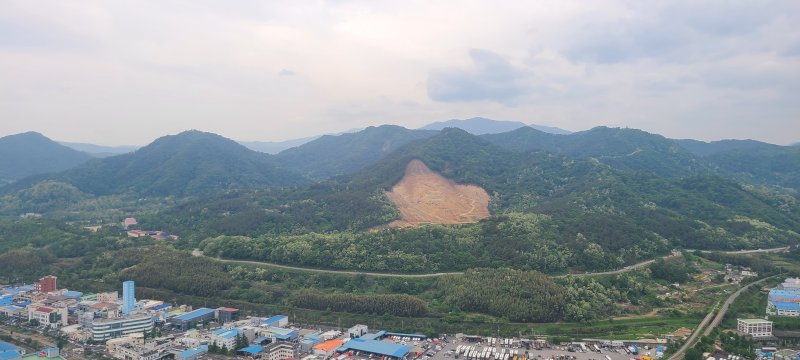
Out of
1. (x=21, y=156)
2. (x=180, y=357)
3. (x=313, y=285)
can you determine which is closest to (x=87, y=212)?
(x=313, y=285)

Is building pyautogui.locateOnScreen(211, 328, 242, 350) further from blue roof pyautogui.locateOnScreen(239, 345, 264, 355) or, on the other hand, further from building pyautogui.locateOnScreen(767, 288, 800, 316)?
building pyautogui.locateOnScreen(767, 288, 800, 316)

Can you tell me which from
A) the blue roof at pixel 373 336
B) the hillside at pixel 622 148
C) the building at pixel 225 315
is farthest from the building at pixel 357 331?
the hillside at pixel 622 148

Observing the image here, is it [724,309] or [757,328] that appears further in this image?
[724,309]

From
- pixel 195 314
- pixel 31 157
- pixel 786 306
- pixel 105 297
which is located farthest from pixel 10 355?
pixel 31 157

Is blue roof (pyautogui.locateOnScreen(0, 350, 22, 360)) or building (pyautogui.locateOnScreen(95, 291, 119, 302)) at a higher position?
building (pyautogui.locateOnScreen(95, 291, 119, 302))

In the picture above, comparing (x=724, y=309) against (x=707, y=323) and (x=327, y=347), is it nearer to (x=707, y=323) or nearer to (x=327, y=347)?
(x=707, y=323)

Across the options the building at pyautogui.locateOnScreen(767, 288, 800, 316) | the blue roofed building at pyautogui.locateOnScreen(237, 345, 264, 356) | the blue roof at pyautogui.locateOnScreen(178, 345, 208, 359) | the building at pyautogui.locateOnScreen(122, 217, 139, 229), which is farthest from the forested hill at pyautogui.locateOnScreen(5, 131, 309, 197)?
the building at pyautogui.locateOnScreen(767, 288, 800, 316)

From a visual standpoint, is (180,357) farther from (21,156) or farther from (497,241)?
(21,156)
